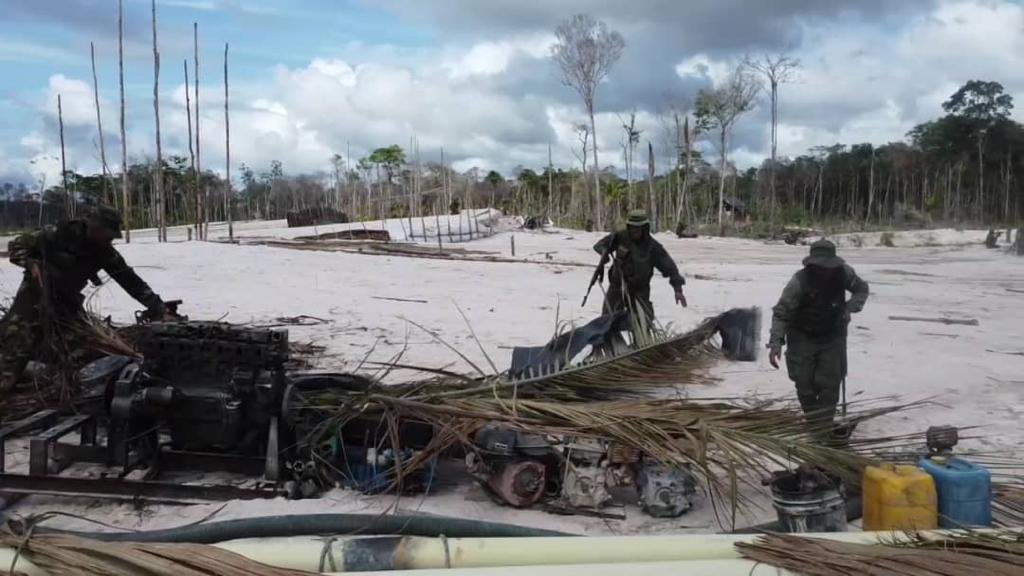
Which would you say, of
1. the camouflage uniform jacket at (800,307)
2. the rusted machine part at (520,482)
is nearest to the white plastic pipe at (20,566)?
the rusted machine part at (520,482)

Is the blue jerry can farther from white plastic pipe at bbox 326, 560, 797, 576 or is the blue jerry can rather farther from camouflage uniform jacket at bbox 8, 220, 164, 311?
camouflage uniform jacket at bbox 8, 220, 164, 311

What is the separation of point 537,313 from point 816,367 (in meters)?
5.88

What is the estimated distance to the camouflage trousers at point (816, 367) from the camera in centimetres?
473

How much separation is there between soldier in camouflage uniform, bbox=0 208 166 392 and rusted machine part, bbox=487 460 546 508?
243 centimetres

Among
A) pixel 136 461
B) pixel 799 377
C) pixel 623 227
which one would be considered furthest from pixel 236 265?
pixel 799 377

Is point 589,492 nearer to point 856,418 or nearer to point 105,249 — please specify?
point 856,418

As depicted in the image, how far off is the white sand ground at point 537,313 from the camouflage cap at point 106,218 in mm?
1429

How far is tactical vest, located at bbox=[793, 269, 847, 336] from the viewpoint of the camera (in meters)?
4.68

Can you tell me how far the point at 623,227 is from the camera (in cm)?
700

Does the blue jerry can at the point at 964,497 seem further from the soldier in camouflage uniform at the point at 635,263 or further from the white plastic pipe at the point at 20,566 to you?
the soldier in camouflage uniform at the point at 635,263

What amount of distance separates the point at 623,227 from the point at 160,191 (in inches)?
668

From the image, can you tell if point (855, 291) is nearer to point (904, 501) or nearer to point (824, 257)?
point (824, 257)

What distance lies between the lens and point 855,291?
467 cm

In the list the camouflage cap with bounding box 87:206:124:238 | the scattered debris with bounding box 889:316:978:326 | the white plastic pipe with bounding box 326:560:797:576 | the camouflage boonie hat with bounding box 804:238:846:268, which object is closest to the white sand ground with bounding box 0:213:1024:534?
the scattered debris with bounding box 889:316:978:326
